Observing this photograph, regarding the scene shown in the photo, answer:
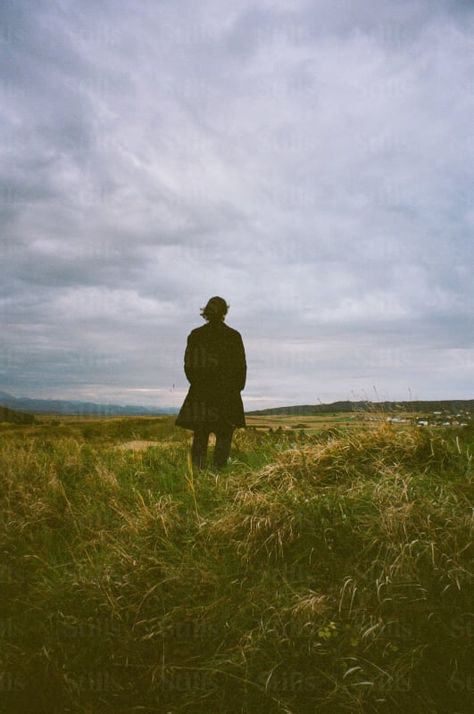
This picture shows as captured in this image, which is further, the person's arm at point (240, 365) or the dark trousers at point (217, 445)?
the person's arm at point (240, 365)

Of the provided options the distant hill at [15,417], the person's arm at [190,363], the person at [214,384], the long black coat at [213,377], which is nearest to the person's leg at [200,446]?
the person at [214,384]

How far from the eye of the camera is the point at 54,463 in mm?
8055

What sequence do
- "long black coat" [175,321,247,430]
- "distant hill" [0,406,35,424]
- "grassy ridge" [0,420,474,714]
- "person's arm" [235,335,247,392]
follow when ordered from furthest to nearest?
"distant hill" [0,406,35,424] < "person's arm" [235,335,247,392] < "long black coat" [175,321,247,430] < "grassy ridge" [0,420,474,714]

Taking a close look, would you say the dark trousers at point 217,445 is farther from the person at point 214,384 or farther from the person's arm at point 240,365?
the person's arm at point 240,365

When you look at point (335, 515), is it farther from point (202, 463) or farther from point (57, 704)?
point (202, 463)

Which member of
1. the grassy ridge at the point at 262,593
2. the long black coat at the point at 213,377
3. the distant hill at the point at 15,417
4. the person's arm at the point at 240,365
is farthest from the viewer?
the distant hill at the point at 15,417

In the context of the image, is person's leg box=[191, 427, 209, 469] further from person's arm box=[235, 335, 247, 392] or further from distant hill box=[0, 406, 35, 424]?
distant hill box=[0, 406, 35, 424]

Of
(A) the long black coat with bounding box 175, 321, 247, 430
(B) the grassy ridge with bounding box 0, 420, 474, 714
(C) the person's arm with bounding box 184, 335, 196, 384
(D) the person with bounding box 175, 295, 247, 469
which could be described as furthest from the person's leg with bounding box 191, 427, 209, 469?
(B) the grassy ridge with bounding box 0, 420, 474, 714

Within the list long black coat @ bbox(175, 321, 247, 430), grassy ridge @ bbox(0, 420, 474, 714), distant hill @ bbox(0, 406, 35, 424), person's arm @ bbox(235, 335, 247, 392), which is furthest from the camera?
distant hill @ bbox(0, 406, 35, 424)

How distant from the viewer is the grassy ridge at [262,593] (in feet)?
10.2

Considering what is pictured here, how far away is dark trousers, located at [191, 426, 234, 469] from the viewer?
25.2 feet

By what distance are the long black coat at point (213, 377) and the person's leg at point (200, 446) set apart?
14 centimetres

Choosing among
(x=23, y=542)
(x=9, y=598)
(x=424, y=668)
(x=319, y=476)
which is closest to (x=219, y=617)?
(x=424, y=668)

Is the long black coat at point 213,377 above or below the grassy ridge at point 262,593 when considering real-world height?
above
